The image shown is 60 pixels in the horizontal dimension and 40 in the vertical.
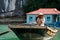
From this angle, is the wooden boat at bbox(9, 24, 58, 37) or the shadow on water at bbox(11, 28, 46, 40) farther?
the shadow on water at bbox(11, 28, 46, 40)

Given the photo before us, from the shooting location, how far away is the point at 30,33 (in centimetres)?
1387

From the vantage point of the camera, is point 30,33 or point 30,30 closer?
point 30,30

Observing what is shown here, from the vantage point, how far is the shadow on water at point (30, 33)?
13.7 m

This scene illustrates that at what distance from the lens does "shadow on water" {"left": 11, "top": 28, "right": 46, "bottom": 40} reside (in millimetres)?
13711

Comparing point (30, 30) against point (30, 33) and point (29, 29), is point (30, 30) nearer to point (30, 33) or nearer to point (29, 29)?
point (29, 29)

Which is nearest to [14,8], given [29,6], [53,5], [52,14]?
[29,6]

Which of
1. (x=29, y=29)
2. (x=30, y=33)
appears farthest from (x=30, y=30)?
(x=30, y=33)

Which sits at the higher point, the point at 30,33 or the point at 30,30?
the point at 30,30

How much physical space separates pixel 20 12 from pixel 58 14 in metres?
13.1

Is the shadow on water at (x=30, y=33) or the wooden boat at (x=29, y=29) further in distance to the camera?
the shadow on water at (x=30, y=33)

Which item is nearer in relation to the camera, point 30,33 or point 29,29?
point 29,29

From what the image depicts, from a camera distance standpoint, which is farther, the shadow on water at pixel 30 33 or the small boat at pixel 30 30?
the shadow on water at pixel 30 33

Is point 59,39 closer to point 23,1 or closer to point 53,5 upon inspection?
point 53,5

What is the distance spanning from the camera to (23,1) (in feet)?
Answer: 169
